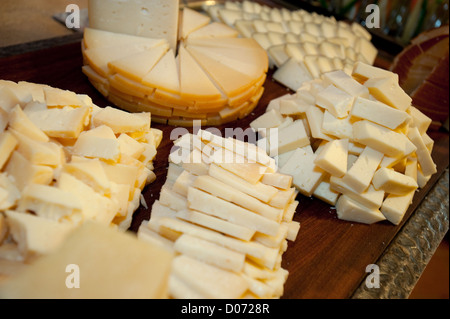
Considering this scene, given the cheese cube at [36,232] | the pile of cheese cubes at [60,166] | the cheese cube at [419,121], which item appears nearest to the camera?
the cheese cube at [36,232]

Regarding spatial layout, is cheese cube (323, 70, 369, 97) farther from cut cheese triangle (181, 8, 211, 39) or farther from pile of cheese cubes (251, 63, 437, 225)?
cut cheese triangle (181, 8, 211, 39)

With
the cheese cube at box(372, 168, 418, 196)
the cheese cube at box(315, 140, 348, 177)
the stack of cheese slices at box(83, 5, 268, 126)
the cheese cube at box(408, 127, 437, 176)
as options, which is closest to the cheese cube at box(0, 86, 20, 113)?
the stack of cheese slices at box(83, 5, 268, 126)

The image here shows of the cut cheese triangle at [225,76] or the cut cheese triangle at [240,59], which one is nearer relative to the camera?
the cut cheese triangle at [225,76]

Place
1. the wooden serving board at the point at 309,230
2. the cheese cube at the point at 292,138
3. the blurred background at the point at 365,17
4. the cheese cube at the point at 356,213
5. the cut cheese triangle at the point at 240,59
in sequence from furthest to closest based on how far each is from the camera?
the blurred background at the point at 365,17 → the cut cheese triangle at the point at 240,59 → the cheese cube at the point at 292,138 → the cheese cube at the point at 356,213 → the wooden serving board at the point at 309,230

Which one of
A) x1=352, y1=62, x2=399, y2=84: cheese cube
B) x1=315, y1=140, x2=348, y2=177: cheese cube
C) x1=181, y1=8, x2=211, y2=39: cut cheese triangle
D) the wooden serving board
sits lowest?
the wooden serving board

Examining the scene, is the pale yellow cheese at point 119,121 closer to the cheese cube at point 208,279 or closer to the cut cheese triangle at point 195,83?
the cut cheese triangle at point 195,83

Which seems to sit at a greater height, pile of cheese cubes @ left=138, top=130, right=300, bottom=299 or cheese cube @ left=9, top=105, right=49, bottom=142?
cheese cube @ left=9, top=105, right=49, bottom=142

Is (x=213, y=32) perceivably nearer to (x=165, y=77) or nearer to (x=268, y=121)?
(x=165, y=77)

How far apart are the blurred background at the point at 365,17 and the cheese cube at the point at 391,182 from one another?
1.45 metres

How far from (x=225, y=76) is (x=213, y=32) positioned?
1.85ft

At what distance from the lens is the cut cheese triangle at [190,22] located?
2.46 m

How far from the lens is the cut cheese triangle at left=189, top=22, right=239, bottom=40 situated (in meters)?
2.47

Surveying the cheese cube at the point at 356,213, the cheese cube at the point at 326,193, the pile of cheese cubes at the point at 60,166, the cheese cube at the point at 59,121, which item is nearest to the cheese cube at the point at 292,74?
the cheese cube at the point at 326,193
